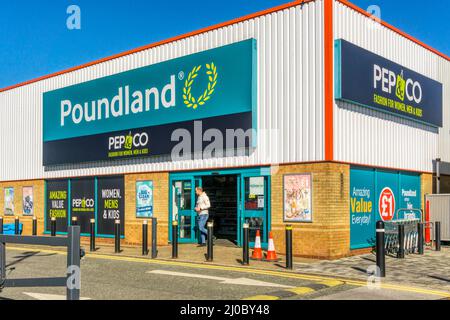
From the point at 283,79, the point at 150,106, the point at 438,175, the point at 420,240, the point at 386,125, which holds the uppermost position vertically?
the point at 283,79

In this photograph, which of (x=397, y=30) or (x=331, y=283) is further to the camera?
(x=397, y=30)

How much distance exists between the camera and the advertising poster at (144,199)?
18156mm

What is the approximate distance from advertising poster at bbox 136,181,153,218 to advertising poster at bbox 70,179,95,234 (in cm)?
268

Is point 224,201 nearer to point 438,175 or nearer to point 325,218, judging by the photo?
point 325,218

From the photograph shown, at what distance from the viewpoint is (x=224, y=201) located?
704 inches

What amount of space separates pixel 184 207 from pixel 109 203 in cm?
377

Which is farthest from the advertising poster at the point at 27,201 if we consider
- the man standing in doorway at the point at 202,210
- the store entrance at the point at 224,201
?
the man standing in doorway at the point at 202,210

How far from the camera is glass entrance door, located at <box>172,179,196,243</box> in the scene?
17.0 metres

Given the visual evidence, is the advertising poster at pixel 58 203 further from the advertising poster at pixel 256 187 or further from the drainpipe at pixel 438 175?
the drainpipe at pixel 438 175

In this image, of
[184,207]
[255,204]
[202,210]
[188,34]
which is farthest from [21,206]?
[255,204]

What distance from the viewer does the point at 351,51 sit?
14.5 m

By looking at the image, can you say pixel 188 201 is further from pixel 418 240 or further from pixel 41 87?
pixel 41 87

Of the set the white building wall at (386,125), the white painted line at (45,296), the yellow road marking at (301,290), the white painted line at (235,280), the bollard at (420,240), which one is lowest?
the white painted line at (235,280)

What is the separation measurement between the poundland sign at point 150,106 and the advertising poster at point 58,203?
Result: 97 cm
